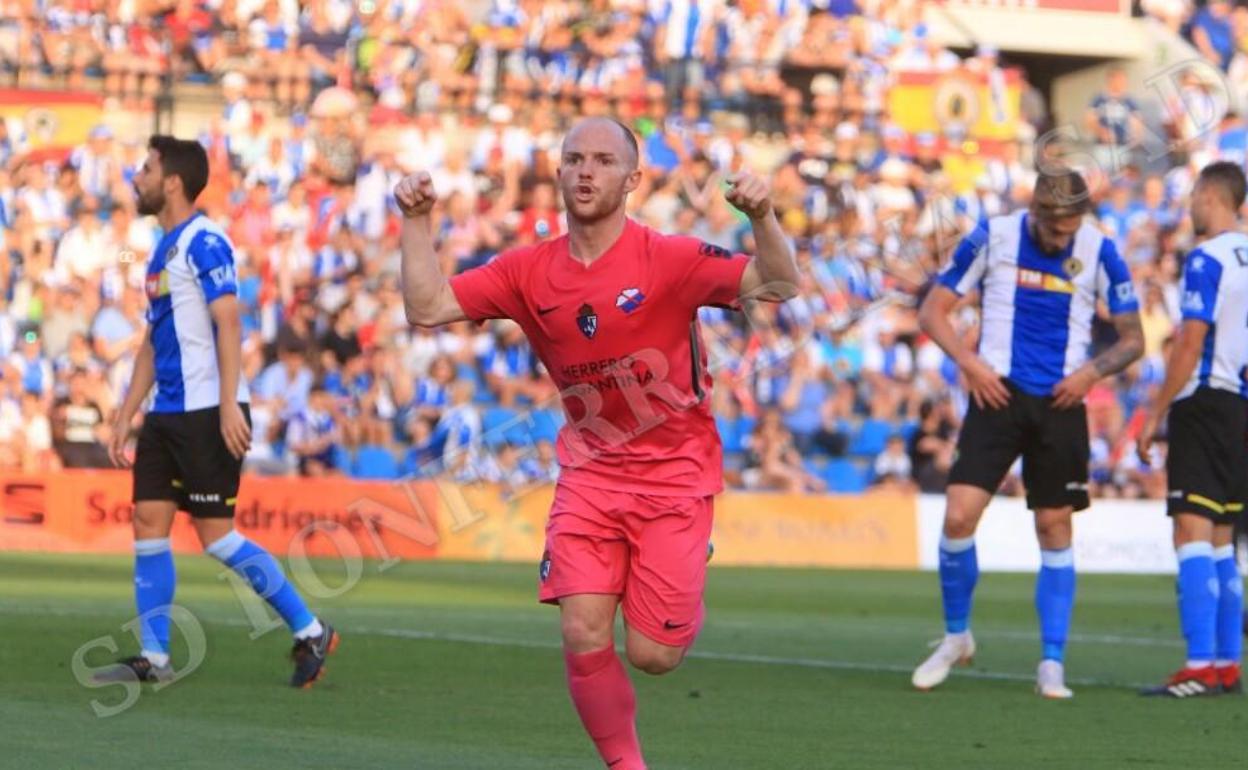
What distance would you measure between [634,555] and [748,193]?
1.27m

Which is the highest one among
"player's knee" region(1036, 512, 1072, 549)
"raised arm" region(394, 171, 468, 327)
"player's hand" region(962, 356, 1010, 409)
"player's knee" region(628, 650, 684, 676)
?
"raised arm" region(394, 171, 468, 327)

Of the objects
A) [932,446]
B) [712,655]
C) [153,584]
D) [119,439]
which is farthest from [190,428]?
[932,446]

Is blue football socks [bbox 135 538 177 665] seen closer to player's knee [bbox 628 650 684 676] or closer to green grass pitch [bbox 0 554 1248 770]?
green grass pitch [bbox 0 554 1248 770]

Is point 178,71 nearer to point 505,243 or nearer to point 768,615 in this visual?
point 505,243

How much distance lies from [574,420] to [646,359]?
0.35 metres

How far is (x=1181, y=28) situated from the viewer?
3412 centimetres

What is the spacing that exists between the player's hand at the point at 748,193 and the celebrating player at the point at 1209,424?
4616 millimetres

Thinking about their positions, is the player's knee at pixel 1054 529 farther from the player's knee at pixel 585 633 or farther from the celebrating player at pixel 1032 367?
the player's knee at pixel 585 633

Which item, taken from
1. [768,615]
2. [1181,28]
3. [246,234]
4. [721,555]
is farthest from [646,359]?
[1181,28]

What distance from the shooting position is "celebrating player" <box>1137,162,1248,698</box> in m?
10.1

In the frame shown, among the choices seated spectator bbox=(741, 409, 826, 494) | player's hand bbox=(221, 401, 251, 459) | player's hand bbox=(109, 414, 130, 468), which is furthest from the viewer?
seated spectator bbox=(741, 409, 826, 494)

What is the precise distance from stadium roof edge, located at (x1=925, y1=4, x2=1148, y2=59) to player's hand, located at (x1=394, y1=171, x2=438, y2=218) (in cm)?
2751

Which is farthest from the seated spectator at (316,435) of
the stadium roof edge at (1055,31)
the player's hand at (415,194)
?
the player's hand at (415,194)

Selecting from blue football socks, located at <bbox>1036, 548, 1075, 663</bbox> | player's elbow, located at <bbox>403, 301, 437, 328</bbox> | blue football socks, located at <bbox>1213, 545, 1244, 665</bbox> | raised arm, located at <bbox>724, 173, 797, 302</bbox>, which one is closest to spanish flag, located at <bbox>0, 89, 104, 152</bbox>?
blue football socks, located at <bbox>1036, 548, 1075, 663</bbox>
